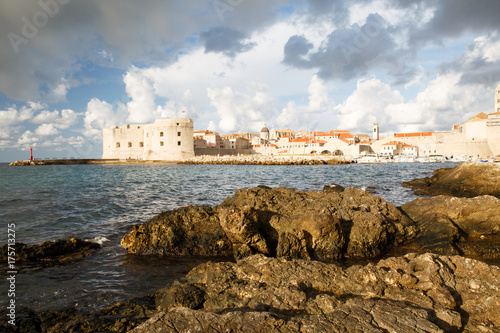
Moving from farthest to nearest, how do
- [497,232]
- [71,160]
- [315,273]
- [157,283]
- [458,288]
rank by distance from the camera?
[71,160], [497,232], [157,283], [315,273], [458,288]

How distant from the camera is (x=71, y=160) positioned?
192 ft

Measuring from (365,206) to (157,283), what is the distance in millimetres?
4385

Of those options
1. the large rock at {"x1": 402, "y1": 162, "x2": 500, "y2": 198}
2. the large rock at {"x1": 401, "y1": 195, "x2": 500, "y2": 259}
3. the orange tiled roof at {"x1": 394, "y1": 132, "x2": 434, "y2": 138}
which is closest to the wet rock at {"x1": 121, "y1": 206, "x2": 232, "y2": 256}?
the large rock at {"x1": 401, "y1": 195, "x2": 500, "y2": 259}

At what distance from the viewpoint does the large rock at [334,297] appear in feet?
7.34

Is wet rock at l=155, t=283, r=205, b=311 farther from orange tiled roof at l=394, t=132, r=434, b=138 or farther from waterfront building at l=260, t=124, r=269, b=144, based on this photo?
waterfront building at l=260, t=124, r=269, b=144

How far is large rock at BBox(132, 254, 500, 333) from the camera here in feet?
7.34

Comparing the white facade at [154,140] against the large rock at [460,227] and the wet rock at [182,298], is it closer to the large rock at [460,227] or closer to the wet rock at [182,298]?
the large rock at [460,227]

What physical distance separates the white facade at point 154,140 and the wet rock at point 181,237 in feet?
143

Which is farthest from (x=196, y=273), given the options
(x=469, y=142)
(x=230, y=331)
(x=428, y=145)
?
(x=428, y=145)

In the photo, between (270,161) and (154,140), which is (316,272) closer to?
(270,161)

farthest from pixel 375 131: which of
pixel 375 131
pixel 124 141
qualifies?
pixel 124 141

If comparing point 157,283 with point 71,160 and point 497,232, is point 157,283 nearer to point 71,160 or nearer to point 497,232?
point 497,232

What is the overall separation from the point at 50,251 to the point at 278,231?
4.07m

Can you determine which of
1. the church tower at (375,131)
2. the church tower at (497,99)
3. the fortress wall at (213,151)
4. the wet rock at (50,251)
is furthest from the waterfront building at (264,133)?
the wet rock at (50,251)
